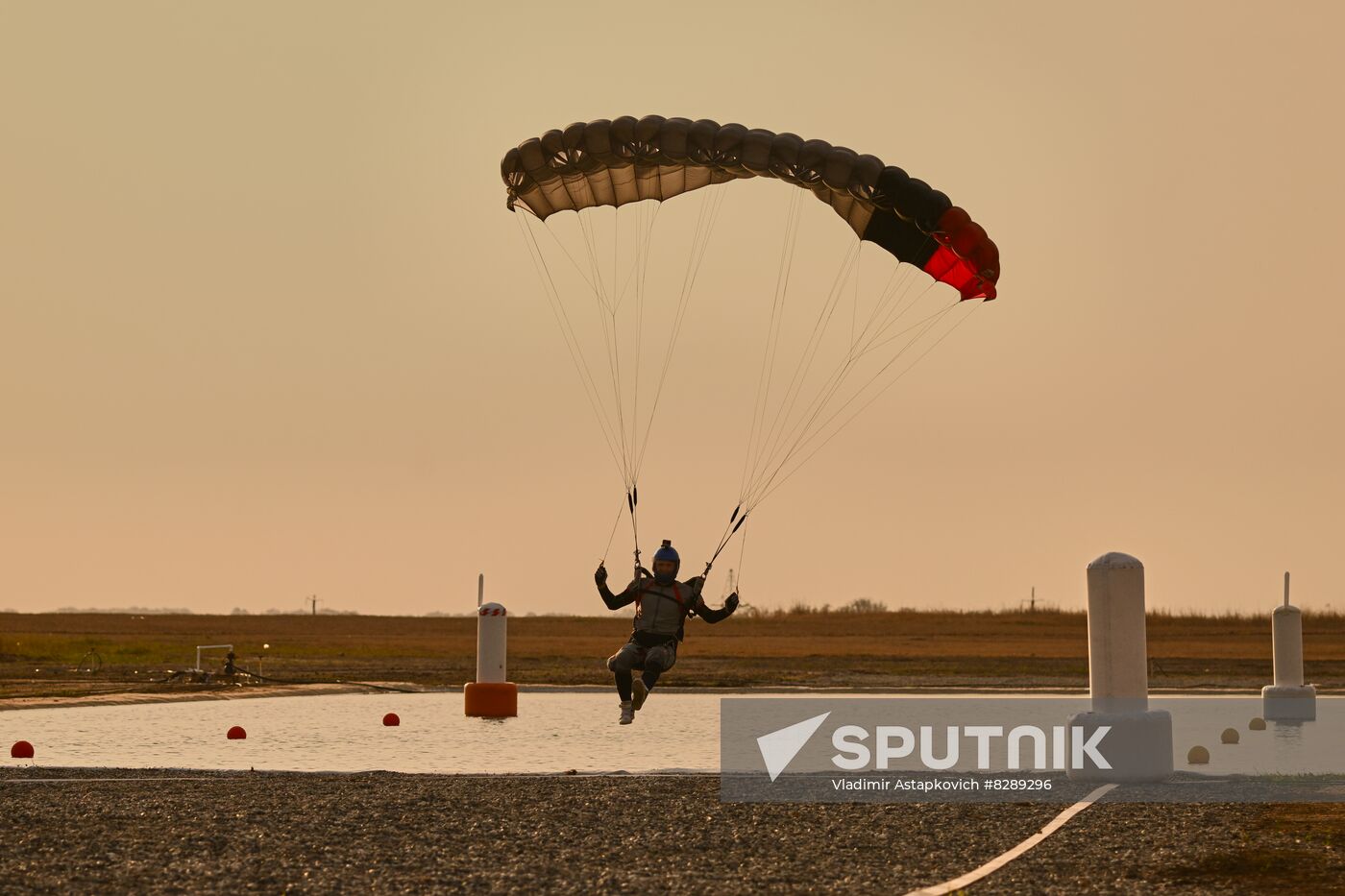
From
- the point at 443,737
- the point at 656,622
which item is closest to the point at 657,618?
the point at 656,622

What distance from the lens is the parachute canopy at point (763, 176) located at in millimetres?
22078

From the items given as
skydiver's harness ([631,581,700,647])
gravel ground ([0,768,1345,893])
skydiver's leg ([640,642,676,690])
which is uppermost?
skydiver's harness ([631,581,700,647])

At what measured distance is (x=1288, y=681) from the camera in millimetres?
30484

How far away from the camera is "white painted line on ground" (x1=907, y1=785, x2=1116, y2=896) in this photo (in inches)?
445

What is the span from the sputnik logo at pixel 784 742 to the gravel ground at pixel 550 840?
12.4 feet

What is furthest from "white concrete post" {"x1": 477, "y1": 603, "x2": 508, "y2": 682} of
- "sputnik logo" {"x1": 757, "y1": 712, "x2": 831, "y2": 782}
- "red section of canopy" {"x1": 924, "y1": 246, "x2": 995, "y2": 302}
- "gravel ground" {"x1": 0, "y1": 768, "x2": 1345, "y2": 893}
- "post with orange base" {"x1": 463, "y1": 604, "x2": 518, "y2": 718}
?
"gravel ground" {"x1": 0, "y1": 768, "x2": 1345, "y2": 893}

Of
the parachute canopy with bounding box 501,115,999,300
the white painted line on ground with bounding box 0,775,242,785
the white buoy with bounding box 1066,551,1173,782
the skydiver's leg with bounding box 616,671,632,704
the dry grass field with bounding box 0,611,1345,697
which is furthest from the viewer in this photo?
the dry grass field with bounding box 0,611,1345,697

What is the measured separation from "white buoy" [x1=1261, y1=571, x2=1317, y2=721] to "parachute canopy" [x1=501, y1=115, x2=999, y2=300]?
11573 mm

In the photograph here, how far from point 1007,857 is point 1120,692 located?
708cm

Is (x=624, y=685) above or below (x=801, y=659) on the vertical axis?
below

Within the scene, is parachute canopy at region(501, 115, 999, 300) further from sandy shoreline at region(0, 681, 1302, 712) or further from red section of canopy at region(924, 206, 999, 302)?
sandy shoreline at region(0, 681, 1302, 712)

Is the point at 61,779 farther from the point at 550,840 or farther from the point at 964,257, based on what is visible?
the point at 964,257

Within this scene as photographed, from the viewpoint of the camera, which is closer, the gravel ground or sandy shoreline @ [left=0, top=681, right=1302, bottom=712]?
the gravel ground

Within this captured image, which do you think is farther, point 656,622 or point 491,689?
point 491,689
